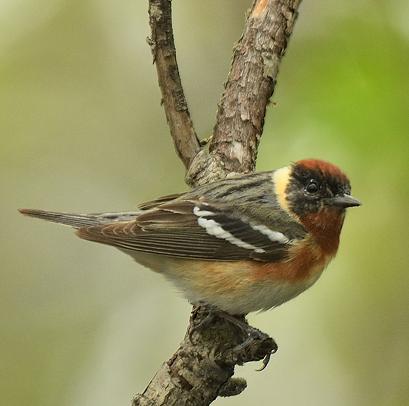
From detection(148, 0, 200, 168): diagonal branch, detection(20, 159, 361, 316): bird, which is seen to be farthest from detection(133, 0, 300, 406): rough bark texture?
detection(20, 159, 361, 316): bird

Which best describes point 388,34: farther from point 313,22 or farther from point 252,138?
point 252,138

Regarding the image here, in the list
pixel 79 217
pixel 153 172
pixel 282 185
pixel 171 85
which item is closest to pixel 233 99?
pixel 171 85

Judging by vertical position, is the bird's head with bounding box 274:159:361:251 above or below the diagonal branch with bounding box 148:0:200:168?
below

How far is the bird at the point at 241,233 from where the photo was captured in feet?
13.5

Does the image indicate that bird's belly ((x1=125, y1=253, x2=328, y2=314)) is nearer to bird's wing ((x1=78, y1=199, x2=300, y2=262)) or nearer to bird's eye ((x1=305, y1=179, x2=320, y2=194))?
bird's wing ((x1=78, y1=199, x2=300, y2=262))

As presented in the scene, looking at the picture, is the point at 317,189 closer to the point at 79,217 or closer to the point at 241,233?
the point at 241,233

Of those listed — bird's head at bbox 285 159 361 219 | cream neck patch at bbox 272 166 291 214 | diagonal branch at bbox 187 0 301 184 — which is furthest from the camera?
diagonal branch at bbox 187 0 301 184

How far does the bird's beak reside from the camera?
13.7 feet

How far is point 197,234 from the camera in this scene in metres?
4.28

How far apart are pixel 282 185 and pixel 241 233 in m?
0.37

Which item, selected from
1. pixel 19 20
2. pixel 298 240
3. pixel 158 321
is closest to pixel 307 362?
pixel 158 321

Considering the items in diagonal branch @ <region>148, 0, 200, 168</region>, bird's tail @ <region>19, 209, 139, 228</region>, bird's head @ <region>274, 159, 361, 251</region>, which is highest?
diagonal branch @ <region>148, 0, 200, 168</region>

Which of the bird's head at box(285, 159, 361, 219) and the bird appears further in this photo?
the bird's head at box(285, 159, 361, 219)

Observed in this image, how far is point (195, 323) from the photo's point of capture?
13.2ft
